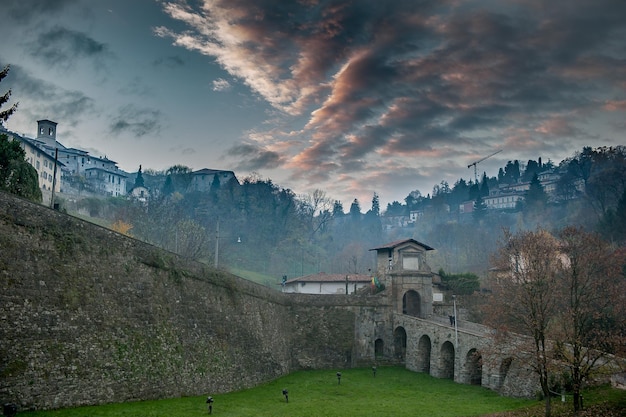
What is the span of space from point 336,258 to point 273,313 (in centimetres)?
→ 7247

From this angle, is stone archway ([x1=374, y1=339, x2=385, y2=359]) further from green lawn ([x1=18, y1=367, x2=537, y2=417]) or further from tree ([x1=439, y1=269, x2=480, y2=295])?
tree ([x1=439, y1=269, x2=480, y2=295])

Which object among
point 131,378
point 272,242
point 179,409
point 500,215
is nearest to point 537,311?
point 179,409

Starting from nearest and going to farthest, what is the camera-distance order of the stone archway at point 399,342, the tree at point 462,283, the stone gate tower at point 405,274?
the stone archway at point 399,342 → the stone gate tower at point 405,274 → the tree at point 462,283

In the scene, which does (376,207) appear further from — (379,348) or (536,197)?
(379,348)

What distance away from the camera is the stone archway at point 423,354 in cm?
4278

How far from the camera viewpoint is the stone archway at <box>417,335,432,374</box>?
4278 cm

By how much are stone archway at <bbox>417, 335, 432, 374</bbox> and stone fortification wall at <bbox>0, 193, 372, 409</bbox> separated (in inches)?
600

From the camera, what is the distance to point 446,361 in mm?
39688

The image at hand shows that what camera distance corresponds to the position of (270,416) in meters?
23.6

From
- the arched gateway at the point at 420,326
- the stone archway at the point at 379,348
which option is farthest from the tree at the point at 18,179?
the stone archway at the point at 379,348

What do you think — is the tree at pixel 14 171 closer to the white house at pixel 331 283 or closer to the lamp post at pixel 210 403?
the lamp post at pixel 210 403

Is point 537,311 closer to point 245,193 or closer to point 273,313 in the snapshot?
point 273,313

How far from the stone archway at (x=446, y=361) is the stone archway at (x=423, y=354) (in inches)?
130

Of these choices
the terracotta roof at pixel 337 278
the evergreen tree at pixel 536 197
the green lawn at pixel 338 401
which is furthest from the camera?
the evergreen tree at pixel 536 197
